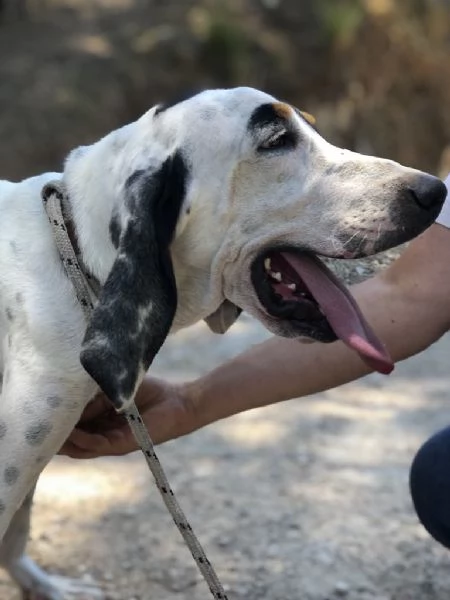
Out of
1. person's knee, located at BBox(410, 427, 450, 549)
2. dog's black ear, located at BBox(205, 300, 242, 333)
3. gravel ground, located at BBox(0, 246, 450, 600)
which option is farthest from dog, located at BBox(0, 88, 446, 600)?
gravel ground, located at BBox(0, 246, 450, 600)

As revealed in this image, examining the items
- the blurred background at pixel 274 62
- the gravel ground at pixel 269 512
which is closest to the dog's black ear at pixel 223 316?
the gravel ground at pixel 269 512

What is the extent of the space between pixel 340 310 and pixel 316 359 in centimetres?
47

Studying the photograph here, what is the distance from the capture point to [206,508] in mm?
3287

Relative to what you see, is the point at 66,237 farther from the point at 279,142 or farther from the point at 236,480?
the point at 236,480

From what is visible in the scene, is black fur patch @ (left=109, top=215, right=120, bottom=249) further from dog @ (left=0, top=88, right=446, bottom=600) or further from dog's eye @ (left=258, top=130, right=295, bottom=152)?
dog's eye @ (left=258, top=130, right=295, bottom=152)

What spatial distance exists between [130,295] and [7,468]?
472mm

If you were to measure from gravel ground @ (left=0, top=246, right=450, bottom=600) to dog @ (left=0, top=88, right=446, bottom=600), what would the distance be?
1.03 m

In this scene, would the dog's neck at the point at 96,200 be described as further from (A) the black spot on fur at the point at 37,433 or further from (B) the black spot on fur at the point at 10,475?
(B) the black spot on fur at the point at 10,475

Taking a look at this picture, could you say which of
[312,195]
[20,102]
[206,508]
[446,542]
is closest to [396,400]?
[206,508]

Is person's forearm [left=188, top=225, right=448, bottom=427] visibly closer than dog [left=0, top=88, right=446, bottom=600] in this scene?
No

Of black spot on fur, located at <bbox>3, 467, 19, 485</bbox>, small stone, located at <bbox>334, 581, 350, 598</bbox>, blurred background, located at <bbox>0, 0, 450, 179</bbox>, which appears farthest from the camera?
blurred background, located at <bbox>0, 0, 450, 179</bbox>

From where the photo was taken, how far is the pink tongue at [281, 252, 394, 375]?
189cm

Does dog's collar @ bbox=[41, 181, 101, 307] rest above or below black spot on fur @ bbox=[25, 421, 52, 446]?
above

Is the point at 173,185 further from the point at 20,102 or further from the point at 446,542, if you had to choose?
the point at 20,102
